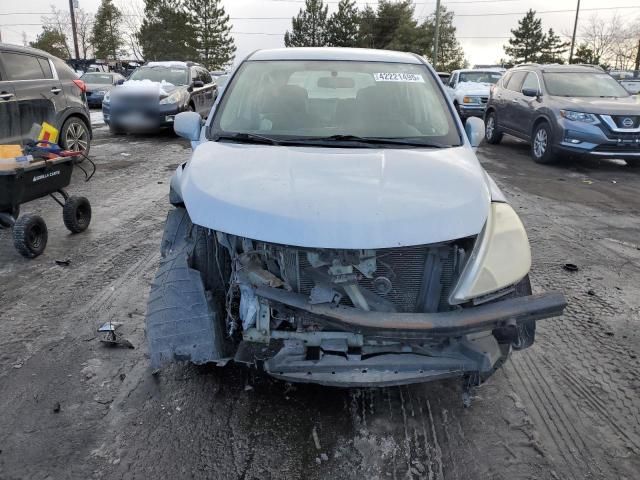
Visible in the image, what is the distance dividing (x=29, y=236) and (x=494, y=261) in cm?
422

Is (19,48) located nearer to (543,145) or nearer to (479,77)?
(543,145)

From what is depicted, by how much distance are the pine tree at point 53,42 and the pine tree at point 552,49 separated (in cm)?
5224

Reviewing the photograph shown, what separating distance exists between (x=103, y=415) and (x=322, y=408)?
116 cm

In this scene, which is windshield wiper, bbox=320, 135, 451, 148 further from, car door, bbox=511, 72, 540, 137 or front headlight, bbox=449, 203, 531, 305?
car door, bbox=511, 72, 540, 137

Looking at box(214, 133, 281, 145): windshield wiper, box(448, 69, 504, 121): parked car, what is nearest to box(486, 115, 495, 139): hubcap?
box(448, 69, 504, 121): parked car

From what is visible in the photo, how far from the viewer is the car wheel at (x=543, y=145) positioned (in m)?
10.3

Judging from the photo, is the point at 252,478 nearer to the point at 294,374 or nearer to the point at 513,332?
the point at 294,374

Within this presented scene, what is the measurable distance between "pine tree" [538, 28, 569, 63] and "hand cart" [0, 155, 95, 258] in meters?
66.9

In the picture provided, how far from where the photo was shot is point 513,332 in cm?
269

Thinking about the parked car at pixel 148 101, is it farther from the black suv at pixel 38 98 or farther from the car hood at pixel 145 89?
the black suv at pixel 38 98

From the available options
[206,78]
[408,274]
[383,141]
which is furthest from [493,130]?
[408,274]

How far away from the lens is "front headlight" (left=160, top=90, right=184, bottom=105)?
41.9 ft

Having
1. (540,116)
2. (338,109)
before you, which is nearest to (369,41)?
(540,116)

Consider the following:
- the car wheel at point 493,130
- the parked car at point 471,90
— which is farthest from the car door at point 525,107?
the parked car at point 471,90
